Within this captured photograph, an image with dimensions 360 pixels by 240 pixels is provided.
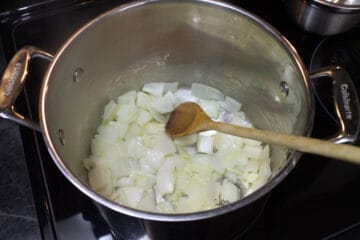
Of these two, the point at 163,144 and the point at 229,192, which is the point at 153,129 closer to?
the point at 163,144

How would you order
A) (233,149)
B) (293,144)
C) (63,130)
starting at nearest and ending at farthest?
(293,144) → (63,130) → (233,149)

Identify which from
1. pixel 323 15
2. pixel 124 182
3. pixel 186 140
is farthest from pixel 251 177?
pixel 323 15

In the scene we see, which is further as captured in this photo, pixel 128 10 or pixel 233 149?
pixel 233 149

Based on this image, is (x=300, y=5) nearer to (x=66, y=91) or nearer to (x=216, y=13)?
(x=216, y=13)

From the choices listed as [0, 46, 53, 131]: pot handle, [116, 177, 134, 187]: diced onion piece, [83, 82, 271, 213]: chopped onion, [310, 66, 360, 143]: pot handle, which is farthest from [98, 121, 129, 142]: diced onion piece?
[310, 66, 360, 143]: pot handle

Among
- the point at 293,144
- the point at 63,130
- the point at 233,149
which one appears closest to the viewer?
the point at 293,144

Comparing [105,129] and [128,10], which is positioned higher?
[128,10]

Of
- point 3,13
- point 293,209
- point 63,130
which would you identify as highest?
point 3,13

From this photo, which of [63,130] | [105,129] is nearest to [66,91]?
[63,130]

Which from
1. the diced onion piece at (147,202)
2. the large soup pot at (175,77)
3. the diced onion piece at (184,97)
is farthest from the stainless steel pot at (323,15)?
the diced onion piece at (147,202)
